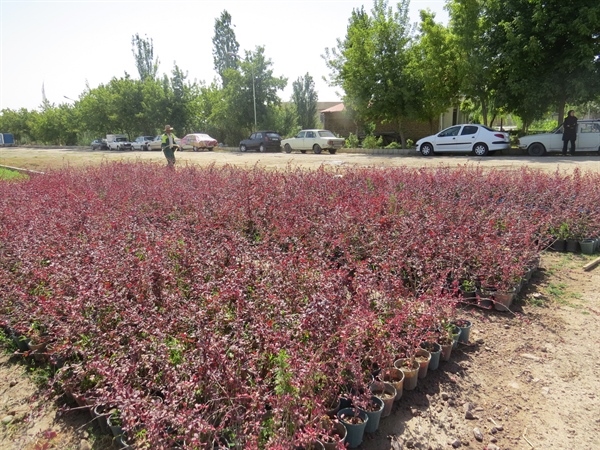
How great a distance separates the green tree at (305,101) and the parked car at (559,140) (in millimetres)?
26469

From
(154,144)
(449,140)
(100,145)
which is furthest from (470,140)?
(100,145)

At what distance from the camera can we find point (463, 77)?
21.5 m

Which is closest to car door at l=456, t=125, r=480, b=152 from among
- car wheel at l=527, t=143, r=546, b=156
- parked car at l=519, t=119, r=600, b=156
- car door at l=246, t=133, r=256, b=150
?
parked car at l=519, t=119, r=600, b=156

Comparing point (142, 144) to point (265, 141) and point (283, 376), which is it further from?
point (283, 376)

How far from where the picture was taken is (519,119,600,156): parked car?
1727 cm

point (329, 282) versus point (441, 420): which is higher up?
point (329, 282)

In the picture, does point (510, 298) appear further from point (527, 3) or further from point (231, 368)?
A: point (527, 3)

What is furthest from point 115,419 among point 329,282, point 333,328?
point 329,282

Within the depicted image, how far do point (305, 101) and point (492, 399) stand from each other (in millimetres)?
42088

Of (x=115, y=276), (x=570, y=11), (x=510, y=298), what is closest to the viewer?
(x=115, y=276)

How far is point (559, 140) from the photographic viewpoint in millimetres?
17891

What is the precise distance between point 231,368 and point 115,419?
2.70 ft

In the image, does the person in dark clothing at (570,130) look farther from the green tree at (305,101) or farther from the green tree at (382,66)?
the green tree at (305,101)

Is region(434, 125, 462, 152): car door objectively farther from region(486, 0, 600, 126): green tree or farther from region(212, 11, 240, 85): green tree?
region(212, 11, 240, 85): green tree
